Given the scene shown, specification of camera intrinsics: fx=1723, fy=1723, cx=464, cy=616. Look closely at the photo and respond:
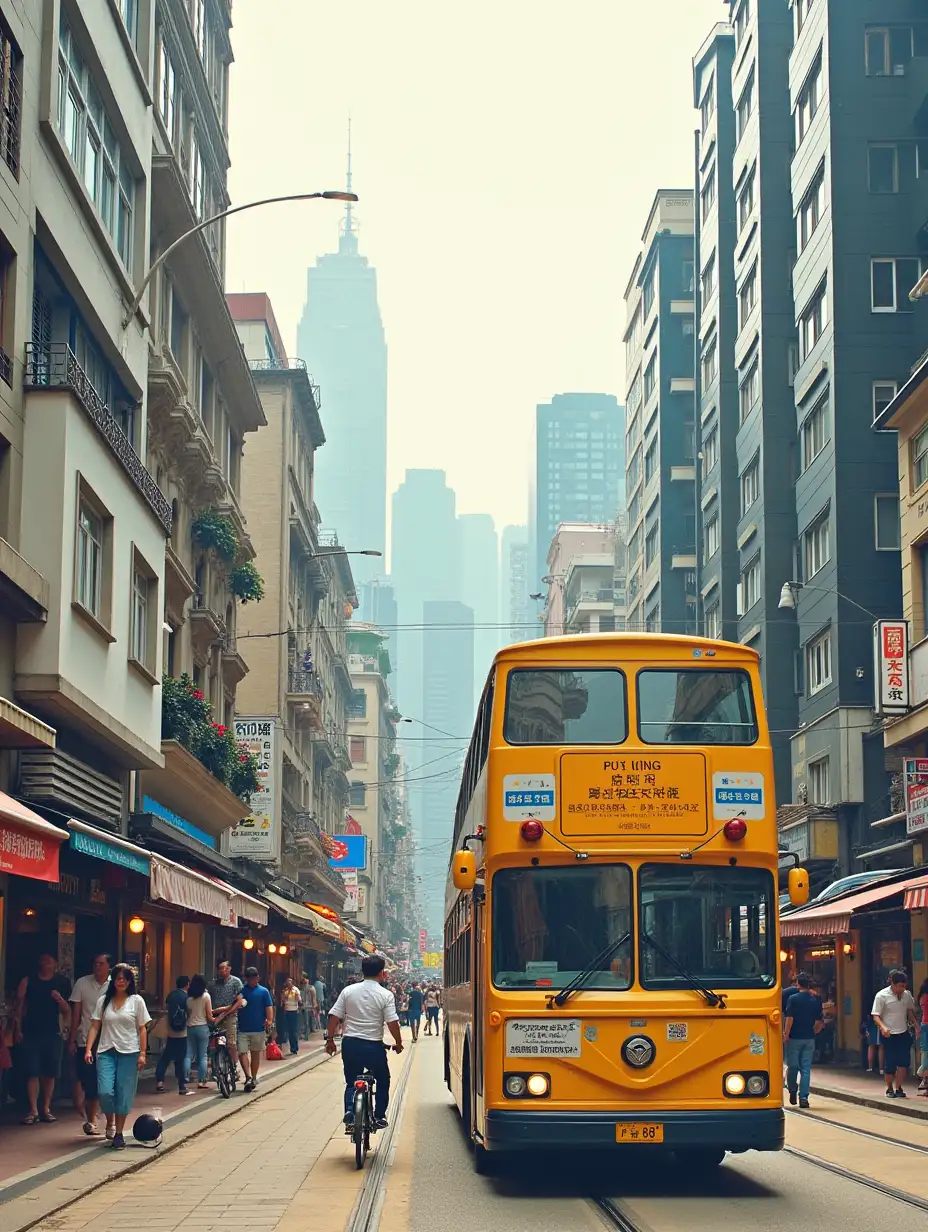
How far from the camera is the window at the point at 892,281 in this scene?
44500 millimetres

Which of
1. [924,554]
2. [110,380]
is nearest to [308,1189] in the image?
[110,380]

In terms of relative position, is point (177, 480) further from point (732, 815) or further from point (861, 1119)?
point (732, 815)

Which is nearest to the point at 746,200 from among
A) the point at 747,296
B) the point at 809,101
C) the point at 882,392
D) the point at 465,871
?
the point at 747,296

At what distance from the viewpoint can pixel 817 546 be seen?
46.6 m

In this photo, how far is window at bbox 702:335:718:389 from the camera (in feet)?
201

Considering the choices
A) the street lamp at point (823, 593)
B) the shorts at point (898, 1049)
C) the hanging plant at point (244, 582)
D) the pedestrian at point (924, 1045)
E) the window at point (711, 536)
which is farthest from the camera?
the window at point (711, 536)

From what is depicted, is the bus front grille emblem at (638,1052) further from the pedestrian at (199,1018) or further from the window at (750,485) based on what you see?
the window at (750,485)

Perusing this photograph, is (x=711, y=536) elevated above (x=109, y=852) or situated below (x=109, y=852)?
above

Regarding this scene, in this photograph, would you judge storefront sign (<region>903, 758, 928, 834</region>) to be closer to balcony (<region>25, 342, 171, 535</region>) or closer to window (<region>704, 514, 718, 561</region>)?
balcony (<region>25, 342, 171, 535</region>)

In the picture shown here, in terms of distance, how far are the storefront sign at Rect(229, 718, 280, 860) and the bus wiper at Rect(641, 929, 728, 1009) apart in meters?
29.7

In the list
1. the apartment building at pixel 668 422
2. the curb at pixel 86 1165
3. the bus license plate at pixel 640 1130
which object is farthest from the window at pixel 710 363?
the bus license plate at pixel 640 1130

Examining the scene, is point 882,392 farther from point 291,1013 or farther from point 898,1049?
point 898,1049

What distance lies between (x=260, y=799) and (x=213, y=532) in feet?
30.2

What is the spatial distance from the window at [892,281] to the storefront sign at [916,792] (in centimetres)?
1798
